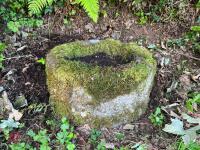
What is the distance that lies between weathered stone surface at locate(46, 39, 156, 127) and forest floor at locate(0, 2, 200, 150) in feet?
0.41

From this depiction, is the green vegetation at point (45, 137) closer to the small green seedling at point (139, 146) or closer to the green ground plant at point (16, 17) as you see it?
the small green seedling at point (139, 146)

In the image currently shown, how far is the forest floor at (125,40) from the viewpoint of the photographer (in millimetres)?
3346

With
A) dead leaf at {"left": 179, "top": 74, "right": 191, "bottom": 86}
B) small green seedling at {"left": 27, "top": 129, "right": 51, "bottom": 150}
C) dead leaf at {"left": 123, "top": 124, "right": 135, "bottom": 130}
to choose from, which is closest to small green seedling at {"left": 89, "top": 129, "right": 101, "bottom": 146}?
dead leaf at {"left": 123, "top": 124, "right": 135, "bottom": 130}

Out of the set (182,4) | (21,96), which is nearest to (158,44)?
(182,4)

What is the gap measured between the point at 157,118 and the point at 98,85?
2.26ft

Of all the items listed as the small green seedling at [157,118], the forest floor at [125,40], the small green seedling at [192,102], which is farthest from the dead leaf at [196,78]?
the small green seedling at [157,118]

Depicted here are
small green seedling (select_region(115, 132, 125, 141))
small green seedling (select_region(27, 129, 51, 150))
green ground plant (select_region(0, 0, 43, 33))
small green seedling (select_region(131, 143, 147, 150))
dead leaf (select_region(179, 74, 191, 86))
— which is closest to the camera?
small green seedling (select_region(27, 129, 51, 150))

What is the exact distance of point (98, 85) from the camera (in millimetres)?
3164

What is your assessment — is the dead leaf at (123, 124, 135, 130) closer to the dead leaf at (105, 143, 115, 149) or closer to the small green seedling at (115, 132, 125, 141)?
the small green seedling at (115, 132, 125, 141)

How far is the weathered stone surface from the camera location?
3168 millimetres

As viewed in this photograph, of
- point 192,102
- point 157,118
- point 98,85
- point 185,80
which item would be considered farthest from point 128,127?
point 185,80

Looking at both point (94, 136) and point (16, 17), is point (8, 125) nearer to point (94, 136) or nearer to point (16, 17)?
point (94, 136)

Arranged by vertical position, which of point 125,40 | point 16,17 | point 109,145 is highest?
point 16,17

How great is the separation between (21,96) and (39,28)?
4.10 ft
